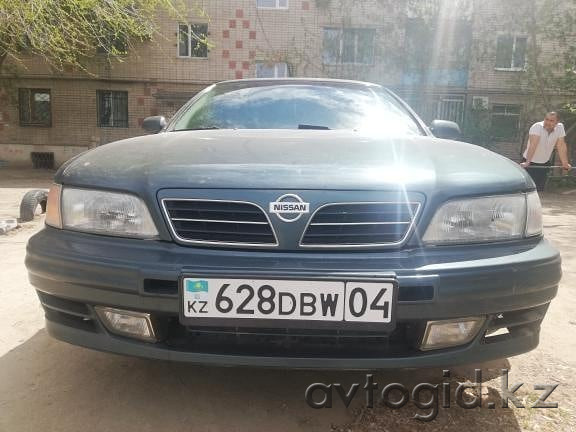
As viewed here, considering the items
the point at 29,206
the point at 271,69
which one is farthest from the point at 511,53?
the point at 29,206

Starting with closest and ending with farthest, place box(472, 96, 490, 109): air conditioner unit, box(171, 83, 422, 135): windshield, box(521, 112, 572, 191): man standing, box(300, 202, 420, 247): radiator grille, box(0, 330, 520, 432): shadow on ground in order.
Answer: box(300, 202, 420, 247): radiator grille
box(0, 330, 520, 432): shadow on ground
box(171, 83, 422, 135): windshield
box(521, 112, 572, 191): man standing
box(472, 96, 490, 109): air conditioner unit

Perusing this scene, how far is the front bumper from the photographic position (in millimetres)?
1499

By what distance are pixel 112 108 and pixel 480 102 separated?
12.6m

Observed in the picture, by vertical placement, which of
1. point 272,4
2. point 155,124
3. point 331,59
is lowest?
point 155,124

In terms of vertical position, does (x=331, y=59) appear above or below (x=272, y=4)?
below

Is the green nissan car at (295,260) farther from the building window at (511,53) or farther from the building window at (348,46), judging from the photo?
the building window at (511,53)

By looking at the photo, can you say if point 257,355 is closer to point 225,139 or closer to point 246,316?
point 246,316

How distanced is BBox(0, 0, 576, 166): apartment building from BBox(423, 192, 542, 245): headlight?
14.7m

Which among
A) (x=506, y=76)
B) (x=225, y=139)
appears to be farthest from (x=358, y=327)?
(x=506, y=76)

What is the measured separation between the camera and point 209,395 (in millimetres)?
1934

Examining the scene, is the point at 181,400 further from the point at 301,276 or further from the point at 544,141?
the point at 544,141

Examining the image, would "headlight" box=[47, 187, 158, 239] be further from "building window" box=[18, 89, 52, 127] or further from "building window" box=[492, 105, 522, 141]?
"building window" box=[18, 89, 52, 127]

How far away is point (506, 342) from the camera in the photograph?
5.45 ft

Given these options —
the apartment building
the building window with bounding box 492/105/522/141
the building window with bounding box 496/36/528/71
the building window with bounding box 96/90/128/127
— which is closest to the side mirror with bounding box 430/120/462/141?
the apartment building
